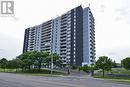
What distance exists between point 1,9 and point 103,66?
47352mm

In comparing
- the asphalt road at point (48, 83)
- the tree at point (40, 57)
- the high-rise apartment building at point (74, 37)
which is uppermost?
the high-rise apartment building at point (74, 37)

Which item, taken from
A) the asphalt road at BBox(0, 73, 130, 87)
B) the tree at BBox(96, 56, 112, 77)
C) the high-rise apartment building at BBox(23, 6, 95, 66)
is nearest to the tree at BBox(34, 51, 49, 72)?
the tree at BBox(96, 56, 112, 77)

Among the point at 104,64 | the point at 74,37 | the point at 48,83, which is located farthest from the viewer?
the point at 74,37

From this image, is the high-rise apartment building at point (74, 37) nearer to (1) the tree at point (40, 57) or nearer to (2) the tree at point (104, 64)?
(1) the tree at point (40, 57)

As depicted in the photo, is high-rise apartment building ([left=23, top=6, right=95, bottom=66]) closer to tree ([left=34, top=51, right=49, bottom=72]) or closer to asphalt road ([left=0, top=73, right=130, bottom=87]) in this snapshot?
tree ([left=34, top=51, right=49, bottom=72])

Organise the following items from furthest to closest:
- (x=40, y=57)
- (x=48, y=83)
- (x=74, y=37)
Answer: (x=74, y=37)
(x=40, y=57)
(x=48, y=83)

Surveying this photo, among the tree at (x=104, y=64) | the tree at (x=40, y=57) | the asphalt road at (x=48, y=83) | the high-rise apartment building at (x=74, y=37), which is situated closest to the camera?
the asphalt road at (x=48, y=83)

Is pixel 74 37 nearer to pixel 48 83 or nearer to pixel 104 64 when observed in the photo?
pixel 104 64

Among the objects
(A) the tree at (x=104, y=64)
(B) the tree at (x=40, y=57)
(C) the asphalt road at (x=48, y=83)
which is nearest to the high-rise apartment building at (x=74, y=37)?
(B) the tree at (x=40, y=57)

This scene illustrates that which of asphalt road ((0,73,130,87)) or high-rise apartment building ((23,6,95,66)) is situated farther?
high-rise apartment building ((23,6,95,66))

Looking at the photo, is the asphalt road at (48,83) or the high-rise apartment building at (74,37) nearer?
the asphalt road at (48,83)

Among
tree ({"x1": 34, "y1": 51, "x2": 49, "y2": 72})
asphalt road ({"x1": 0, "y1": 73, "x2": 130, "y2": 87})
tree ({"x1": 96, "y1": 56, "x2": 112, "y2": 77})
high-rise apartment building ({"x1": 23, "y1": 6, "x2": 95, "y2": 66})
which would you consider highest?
high-rise apartment building ({"x1": 23, "y1": 6, "x2": 95, "y2": 66})

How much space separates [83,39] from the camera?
529 feet

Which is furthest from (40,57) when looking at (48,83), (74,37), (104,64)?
(48,83)
